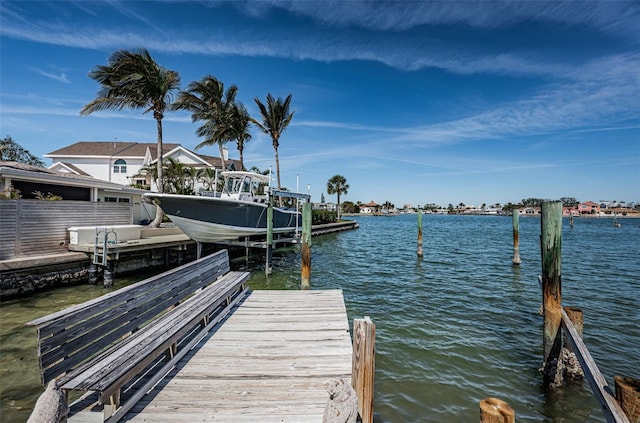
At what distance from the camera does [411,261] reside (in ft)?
61.5

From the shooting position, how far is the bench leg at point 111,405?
2.82 meters

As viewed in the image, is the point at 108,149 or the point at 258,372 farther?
the point at 108,149

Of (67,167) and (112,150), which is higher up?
(112,150)

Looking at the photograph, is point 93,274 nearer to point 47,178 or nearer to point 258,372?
point 47,178

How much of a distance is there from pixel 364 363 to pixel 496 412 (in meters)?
1.11

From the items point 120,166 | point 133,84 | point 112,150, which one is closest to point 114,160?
point 120,166

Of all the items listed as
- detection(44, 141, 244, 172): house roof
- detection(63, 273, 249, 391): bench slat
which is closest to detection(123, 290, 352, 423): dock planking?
detection(63, 273, 249, 391): bench slat

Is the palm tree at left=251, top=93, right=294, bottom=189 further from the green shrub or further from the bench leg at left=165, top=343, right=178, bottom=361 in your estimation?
the bench leg at left=165, top=343, right=178, bottom=361

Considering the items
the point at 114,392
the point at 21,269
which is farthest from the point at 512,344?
the point at 21,269

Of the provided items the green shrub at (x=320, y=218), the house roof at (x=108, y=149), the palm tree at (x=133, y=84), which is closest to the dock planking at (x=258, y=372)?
the palm tree at (x=133, y=84)

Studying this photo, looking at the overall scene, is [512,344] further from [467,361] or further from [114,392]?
[114,392]

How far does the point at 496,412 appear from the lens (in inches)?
89.7

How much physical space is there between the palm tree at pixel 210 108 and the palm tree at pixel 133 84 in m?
5.71

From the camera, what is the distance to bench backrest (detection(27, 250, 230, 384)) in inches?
97.1
